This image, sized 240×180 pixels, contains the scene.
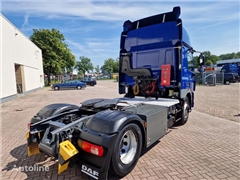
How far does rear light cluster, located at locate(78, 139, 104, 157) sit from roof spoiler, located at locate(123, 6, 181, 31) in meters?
4.45

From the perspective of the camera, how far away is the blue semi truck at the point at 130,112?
2.37 metres

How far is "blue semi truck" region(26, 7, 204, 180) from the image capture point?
237 centimetres

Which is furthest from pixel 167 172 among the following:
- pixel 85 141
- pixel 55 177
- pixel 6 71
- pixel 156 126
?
pixel 6 71

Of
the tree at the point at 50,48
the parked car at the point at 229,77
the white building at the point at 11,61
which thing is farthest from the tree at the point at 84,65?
the parked car at the point at 229,77

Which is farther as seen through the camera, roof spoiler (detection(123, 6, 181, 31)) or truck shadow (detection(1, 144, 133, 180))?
roof spoiler (detection(123, 6, 181, 31))

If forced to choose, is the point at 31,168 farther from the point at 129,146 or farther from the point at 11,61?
the point at 11,61

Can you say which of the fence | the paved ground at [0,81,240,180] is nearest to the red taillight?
the paved ground at [0,81,240,180]

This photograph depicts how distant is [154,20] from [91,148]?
15.1 feet

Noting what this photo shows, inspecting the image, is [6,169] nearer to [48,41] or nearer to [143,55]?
[143,55]

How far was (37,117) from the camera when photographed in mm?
3596

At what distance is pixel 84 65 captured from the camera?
87.9 metres

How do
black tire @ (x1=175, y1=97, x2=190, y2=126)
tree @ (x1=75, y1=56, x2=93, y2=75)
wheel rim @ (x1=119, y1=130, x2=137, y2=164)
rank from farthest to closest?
tree @ (x1=75, y1=56, x2=93, y2=75), black tire @ (x1=175, y1=97, x2=190, y2=126), wheel rim @ (x1=119, y1=130, x2=137, y2=164)

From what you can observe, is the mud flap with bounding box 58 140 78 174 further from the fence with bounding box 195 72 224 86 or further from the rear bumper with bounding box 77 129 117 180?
the fence with bounding box 195 72 224 86

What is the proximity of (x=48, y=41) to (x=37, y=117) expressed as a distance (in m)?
31.7
